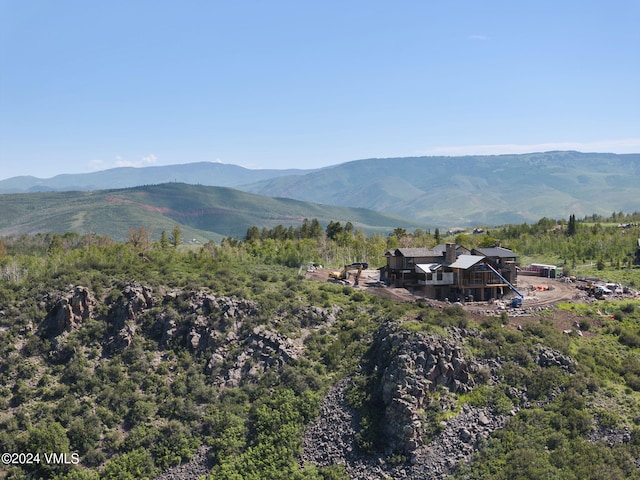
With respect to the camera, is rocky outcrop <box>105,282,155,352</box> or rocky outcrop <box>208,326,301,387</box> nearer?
rocky outcrop <box>208,326,301,387</box>

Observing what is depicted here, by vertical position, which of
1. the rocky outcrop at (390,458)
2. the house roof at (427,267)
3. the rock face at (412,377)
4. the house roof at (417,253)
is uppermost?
the house roof at (417,253)

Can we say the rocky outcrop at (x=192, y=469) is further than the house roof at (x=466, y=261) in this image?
No

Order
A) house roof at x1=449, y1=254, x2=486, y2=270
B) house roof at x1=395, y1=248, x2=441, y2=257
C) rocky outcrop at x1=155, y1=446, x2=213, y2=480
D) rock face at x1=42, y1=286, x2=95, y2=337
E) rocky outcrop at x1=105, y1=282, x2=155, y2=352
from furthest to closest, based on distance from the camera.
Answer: house roof at x1=395, y1=248, x2=441, y2=257 → house roof at x1=449, y1=254, x2=486, y2=270 → rock face at x1=42, y1=286, x2=95, y2=337 → rocky outcrop at x1=105, y1=282, x2=155, y2=352 → rocky outcrop at x1=155, y1=446, x2=213, y2=480

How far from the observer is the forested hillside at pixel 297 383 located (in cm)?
4650

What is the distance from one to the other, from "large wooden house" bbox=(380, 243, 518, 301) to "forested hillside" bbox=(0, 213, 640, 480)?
29.0 ft

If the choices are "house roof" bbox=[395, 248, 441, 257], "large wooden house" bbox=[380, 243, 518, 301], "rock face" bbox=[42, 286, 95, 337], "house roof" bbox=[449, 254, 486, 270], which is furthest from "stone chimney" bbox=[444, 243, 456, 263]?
"rock face" bbox=[42, 286, 95, 337]

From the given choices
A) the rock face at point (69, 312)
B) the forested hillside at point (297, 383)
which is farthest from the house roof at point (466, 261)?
the rock face at point (69, 312)

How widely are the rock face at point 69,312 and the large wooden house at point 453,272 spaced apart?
37672 mm

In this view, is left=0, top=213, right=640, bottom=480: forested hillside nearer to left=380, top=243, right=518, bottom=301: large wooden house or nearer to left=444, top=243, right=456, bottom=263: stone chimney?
left=380, top=243, right=518, bottom=301: large wooden house

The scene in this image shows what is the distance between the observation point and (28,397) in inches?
2041

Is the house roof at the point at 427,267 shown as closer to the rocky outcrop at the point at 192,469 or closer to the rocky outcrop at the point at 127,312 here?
the rocky outcrop at the point at 127,312

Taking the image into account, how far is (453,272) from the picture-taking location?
74125 mm

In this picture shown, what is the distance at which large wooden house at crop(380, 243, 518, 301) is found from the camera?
7294 cm

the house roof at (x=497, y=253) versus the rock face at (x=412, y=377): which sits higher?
the house roof at (x=497, y=253)
